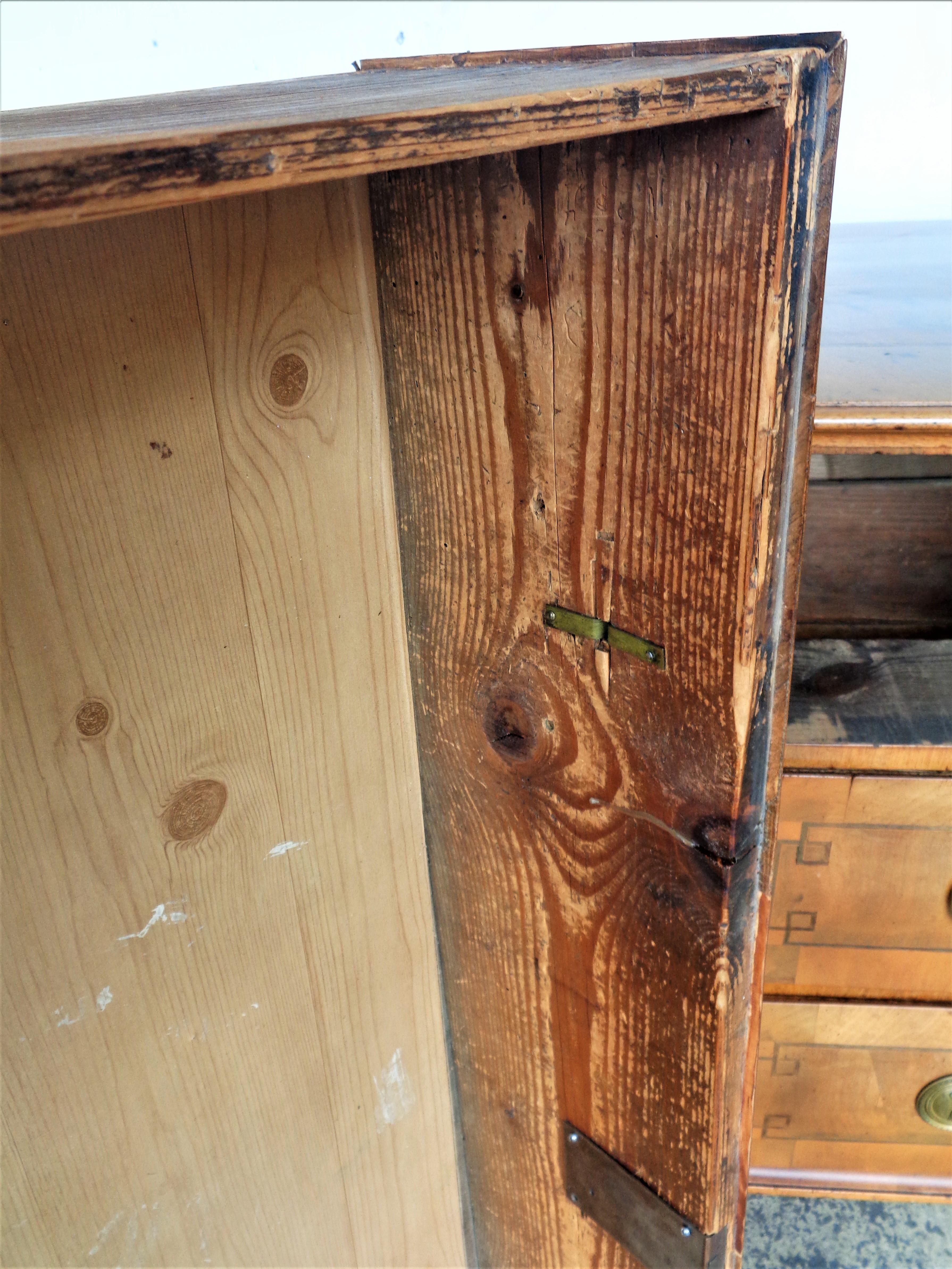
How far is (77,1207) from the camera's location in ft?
1.99

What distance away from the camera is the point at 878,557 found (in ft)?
3.70

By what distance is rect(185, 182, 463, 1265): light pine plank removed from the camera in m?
0.54

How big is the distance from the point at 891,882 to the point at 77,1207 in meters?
0.72

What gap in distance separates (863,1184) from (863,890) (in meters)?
0.43

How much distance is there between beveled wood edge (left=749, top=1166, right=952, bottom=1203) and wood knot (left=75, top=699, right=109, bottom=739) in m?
0.96

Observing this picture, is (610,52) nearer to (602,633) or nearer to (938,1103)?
(602,633)

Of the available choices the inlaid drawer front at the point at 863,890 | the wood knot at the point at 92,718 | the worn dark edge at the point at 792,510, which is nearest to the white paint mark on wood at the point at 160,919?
A: the wood knot at the point at 92,718

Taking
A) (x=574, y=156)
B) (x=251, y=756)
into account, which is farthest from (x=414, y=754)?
(x=574, y=156)

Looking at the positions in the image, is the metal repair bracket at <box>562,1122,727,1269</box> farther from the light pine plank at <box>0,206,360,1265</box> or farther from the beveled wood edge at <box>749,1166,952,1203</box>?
the beveled wood edge at <box>749,1166,952,1203</box>

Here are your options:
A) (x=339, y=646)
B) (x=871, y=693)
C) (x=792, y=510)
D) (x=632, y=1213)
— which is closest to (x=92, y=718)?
(x=339, y=646)

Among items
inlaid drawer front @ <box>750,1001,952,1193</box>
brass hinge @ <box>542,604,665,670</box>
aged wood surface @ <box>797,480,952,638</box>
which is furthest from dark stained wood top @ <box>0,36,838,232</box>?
inlaid drawer front @ <box>750,1001,952,1193</box>

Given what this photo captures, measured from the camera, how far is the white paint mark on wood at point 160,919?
593 mm

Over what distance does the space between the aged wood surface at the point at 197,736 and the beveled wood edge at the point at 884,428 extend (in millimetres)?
344

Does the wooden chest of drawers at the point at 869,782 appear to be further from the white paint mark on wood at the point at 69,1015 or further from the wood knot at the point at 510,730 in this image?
the white paint mark on wood at the point at 69,1015
